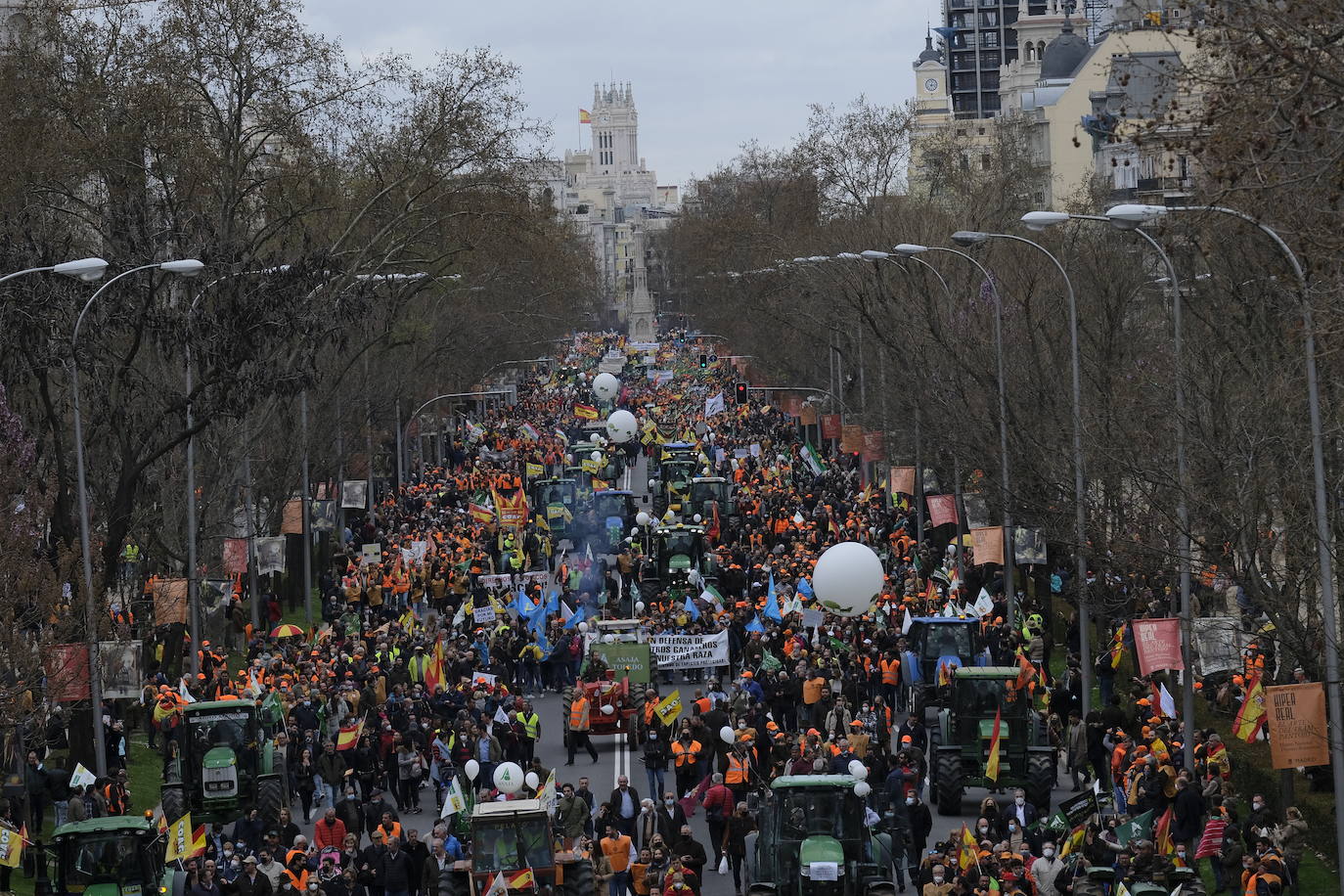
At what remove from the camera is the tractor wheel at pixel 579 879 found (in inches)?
856

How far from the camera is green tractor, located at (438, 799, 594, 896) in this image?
837 inches

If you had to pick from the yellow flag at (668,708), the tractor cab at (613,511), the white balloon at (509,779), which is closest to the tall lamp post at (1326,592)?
the white balloon at (509,779)

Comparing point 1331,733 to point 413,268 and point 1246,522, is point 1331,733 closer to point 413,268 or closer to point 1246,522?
point 1246,522

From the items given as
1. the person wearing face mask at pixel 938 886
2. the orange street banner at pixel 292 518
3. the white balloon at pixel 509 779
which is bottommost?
the person wearing face mask at pixel 938 886

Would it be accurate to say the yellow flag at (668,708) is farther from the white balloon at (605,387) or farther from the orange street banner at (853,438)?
the white balloon at (605,387)

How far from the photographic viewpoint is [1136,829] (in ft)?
70.6

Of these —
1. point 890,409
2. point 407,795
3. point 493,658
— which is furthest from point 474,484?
point 407,795

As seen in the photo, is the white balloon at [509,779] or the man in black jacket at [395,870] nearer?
the man in black jacket at [395,870]

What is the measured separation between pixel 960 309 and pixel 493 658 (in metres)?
15.8

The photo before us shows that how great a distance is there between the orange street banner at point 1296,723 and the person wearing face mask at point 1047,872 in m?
2.16

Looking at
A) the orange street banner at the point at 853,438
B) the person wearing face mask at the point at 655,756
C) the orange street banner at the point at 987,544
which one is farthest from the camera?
the orange street banner at the point at 853,438

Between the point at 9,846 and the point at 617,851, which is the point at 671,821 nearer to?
the point at 617,851

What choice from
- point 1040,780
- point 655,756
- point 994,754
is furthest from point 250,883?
point 1040,780

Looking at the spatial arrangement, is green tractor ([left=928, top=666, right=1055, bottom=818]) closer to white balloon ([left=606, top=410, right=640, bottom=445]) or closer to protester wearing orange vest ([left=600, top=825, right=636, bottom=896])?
protester wearing orange vest ([left=600, top=825, right=636, bottom=896])
